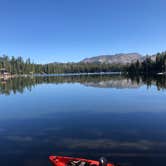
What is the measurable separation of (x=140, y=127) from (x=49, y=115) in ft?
35.5

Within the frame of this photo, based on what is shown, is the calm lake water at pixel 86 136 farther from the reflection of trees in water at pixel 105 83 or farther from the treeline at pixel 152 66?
the treeline at pixel 152 66

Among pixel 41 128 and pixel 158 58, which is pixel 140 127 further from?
pixel 158 58

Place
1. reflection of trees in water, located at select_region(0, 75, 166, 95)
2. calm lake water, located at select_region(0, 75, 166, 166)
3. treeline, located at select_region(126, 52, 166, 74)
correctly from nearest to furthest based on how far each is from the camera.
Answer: calm lake water, located at select_region(0, 75, 166, 166), reflection of trees in water, located at select_region(0, 75, 166, 95), treeline, located at select_region(126, 52, 166, 74)

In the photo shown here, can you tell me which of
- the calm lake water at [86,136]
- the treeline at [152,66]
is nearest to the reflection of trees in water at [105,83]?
the calm lake water at [86,136]

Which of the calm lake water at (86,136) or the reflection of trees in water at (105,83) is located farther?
the reflection of trees in water at (105,83)

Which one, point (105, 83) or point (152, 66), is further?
point (152, 66)

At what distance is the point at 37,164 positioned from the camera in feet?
44.1

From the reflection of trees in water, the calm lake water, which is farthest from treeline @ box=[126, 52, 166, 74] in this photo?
the calm lake water

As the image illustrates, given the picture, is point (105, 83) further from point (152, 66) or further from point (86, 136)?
point (152, 66)

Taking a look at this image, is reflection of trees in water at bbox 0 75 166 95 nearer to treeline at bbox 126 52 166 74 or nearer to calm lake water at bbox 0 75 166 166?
calm lake water at bbox 0 75 166 166

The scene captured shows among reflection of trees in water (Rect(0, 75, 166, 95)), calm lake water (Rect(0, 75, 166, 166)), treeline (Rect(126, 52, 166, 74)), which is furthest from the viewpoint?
treeline (Rect(126, 52, 166, 74))

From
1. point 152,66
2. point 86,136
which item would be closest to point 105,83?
point 86,136

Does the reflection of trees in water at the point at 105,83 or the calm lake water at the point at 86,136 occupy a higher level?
the reflection of trees in water at the point at 105,83

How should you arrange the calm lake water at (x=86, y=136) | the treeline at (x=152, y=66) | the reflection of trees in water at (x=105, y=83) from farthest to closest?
the treeline at (x=152, y=66) < the reflection of trees in water at (x=105, y=83) < the calm lake water at (x=86, y=136)
